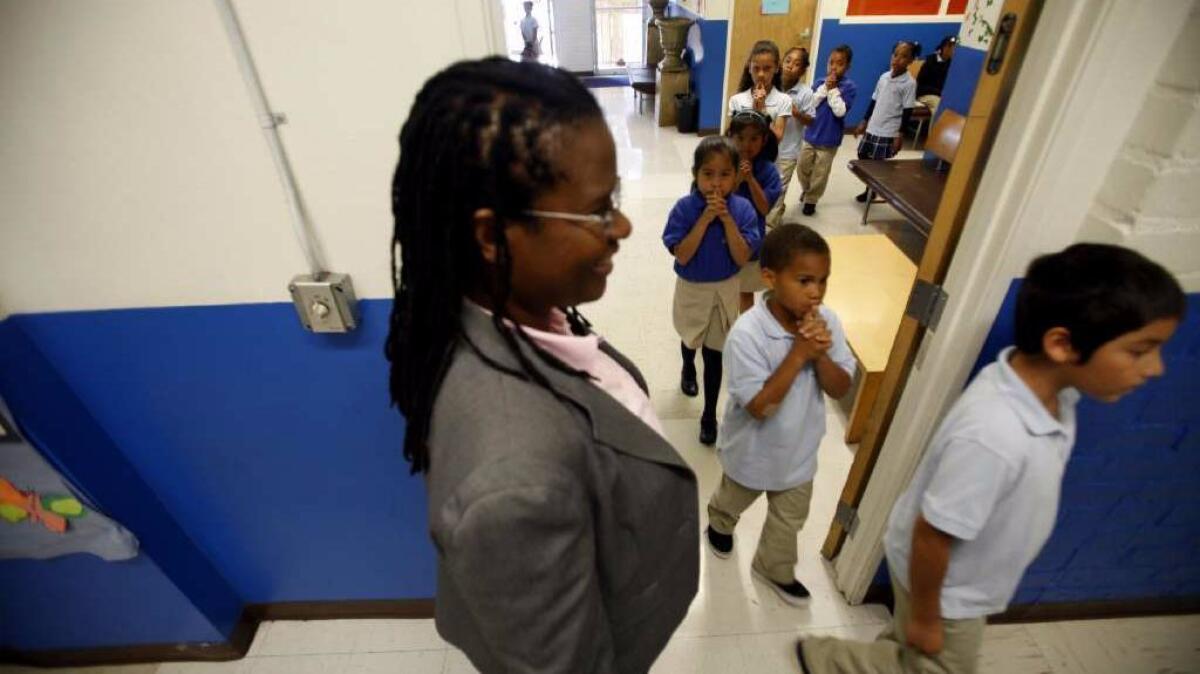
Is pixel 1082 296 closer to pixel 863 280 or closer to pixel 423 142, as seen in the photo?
pixel 423 142

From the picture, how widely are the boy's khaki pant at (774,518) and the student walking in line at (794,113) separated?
277 centimetres

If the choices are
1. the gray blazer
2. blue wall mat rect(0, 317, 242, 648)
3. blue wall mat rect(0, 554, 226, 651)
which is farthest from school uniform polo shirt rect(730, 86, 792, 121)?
blue wall mat rect(0, 554, 226, 651)

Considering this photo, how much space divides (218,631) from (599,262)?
1.82 metres

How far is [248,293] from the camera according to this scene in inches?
44.8

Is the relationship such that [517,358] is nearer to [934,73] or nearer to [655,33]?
[934,73]

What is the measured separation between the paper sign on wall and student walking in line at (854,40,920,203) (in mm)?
1764

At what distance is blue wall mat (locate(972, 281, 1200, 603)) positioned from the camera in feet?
3.94

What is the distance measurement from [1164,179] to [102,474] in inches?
93.2

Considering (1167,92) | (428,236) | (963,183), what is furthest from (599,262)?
(1167,92)

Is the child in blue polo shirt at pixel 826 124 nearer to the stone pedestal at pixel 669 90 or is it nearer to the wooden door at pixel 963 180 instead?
the stone pedestal at pixel 669 90

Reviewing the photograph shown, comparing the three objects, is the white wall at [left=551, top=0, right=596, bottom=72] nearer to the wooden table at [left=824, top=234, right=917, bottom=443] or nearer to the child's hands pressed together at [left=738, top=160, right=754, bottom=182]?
the wooden table at [left=824, top=234, right=917, bottom=443]

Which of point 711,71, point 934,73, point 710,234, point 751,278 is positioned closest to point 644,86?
point 711,71

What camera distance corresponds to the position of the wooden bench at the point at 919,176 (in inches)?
127

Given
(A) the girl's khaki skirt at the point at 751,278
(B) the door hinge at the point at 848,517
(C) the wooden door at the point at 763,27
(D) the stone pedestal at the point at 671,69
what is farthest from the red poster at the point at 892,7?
(B) the door hinge at the point at 848,517
